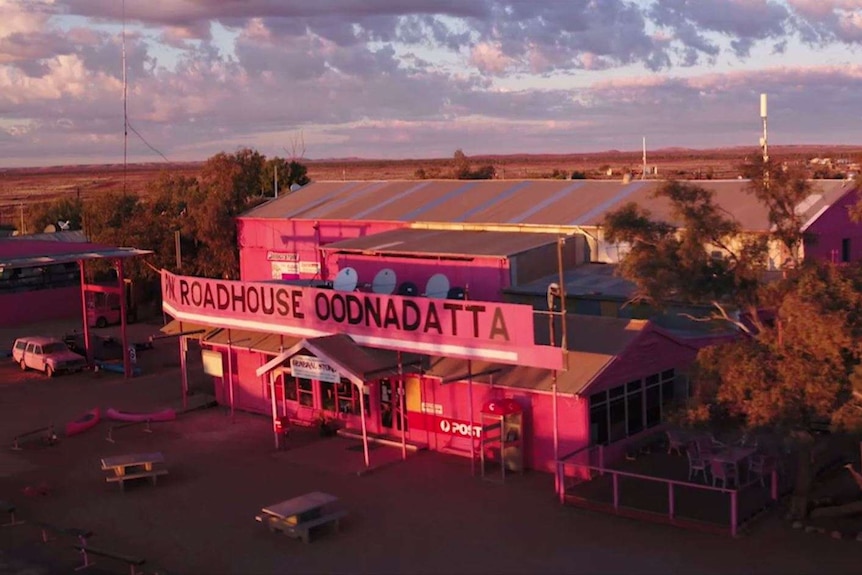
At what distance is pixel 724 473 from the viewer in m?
17.3

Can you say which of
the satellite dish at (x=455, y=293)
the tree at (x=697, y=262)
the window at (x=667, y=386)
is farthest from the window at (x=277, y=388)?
the tree at (x=697, y=262)

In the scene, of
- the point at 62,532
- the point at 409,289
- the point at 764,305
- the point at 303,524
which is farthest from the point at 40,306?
the point at 764,305

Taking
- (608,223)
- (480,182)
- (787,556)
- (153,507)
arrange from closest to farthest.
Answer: (787,556) < (608,223) < (153,507) < (480,182)

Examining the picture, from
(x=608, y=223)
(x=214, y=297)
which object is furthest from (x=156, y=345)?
(x=608, y=223)

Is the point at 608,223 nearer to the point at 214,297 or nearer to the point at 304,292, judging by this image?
the point at 304,292

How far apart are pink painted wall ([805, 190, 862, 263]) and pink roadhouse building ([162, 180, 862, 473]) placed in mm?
71

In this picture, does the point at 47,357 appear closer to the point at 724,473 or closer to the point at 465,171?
the point at 724,473

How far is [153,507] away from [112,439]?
5881 mm

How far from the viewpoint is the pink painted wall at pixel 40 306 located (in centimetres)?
4559

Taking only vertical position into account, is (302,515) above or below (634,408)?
below

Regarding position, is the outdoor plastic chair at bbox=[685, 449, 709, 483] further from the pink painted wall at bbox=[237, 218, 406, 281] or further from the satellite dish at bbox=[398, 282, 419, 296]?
the pink painted wall at bbox=[237, 218, 406, 281]

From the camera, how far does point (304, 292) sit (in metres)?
23.3

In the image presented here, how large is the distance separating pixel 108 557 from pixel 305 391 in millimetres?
9803

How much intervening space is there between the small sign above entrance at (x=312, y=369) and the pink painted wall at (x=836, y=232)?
13781mm
